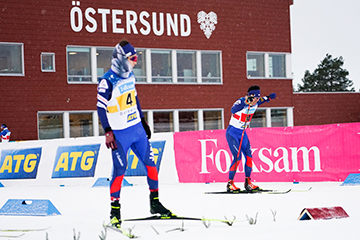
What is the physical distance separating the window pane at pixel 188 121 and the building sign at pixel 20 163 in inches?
566

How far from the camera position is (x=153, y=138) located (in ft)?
49.8

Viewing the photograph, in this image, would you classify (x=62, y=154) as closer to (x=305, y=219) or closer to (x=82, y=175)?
(x=82, y=175)

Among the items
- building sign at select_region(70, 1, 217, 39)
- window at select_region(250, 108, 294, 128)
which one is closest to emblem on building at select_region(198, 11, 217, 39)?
building sign at select_region(70, 1, 217, 39)

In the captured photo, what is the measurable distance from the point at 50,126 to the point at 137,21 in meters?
7.08

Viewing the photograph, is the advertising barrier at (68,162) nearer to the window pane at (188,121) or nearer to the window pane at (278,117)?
the window pane at (188,121)

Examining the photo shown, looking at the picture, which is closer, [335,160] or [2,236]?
[2,236]

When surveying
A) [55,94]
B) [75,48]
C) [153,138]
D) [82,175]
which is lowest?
[82,175]

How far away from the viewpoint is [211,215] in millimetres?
7258

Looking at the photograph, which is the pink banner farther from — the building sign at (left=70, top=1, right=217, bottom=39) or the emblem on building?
the emblem on building

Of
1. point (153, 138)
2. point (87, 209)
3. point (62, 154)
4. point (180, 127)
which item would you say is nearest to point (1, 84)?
point (180, 127)

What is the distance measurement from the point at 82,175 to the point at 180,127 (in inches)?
583

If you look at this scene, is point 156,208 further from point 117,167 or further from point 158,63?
point 158,63

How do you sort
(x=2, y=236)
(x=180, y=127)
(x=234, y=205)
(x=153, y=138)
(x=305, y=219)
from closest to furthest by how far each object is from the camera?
(x=2, y=236) < (x=305, y=219) < (x=234, y=205) < (x=153, y=138) < (x=180, y=127)

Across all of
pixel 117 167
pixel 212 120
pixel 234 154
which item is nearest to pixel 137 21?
pixel 212 120
